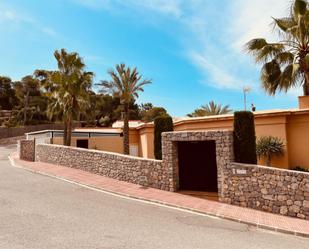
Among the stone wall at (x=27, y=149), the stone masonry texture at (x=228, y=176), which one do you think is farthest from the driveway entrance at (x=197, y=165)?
the stone wall at (x=27, y=149)

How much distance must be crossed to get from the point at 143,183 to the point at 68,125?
419 inches

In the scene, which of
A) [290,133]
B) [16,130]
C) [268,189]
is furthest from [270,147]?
[16,130]

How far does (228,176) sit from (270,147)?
4288 millimetres

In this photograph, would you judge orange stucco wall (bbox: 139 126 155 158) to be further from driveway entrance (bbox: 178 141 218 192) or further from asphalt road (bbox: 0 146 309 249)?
asphalt road (bbox: 0 146 309 249)

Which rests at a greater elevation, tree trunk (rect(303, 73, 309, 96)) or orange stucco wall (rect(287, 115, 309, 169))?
tree trunk (rect(303, 73, 309, 96))

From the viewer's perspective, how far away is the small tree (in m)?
14.8

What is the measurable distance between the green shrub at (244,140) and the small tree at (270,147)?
292 cm

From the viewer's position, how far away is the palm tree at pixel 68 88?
22.4 m

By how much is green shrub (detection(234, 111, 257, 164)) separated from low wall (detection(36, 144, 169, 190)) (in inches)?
147

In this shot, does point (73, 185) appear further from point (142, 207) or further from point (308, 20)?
point (308, 20)

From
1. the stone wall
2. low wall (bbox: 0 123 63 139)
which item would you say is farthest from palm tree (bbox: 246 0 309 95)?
low wall (bbox: 0 123 63 139)

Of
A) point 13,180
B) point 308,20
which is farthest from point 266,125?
point 13,180

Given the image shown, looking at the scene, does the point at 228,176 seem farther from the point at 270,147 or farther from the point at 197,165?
the point at 270,147

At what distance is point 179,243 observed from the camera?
7.10 metres
